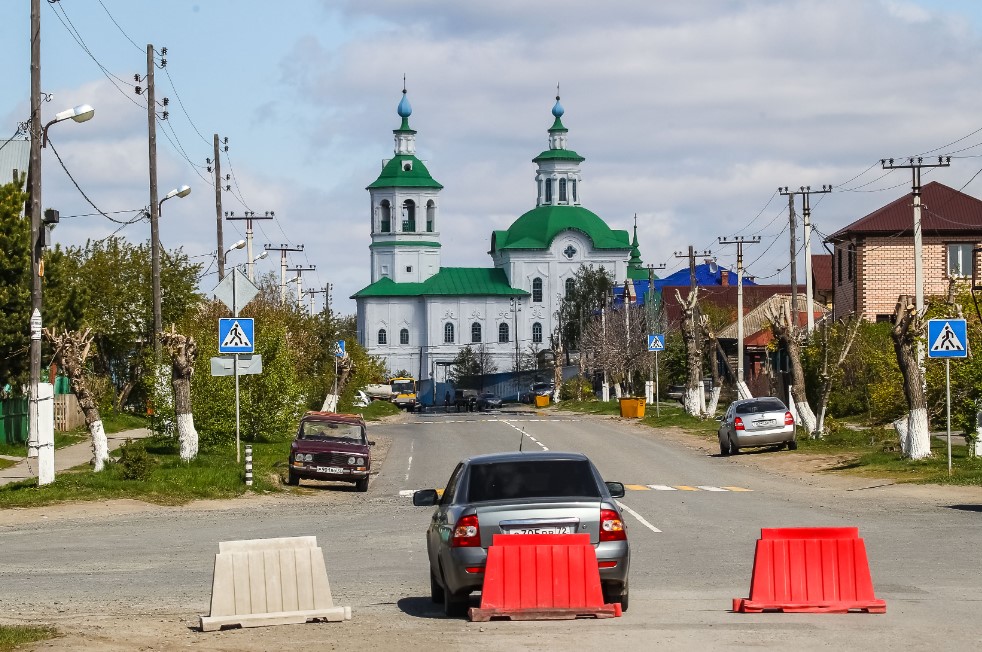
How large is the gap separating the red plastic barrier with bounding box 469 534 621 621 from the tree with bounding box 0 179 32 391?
3139 centimetres

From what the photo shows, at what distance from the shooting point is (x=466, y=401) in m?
99.9

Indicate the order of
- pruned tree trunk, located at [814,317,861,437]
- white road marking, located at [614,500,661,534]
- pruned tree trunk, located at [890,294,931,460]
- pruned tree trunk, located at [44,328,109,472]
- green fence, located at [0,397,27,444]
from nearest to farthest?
white road marking, located at [614,500,661,534], pruned tree trunk, located at [44,328,109,472], pruned tree trunk, located at [890,294,931,460], green fence, located at [0,397,27,444], pruned tree trunk, located at [814,317,861,437]

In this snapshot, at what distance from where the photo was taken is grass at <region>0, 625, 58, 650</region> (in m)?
11.2

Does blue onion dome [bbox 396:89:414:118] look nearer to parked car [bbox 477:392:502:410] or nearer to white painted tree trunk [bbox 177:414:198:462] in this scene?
parked car [bbox 477:392:502:410]

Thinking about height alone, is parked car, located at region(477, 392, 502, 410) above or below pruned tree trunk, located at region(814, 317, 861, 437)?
below

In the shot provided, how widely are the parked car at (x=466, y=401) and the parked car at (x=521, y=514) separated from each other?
3370 inches

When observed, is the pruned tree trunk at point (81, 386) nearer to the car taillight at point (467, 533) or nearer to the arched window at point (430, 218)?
the car taillight at point (467, 533)

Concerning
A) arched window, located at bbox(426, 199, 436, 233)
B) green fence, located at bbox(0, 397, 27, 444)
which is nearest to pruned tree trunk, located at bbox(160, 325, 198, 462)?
green fence, located at bbox(0, 397, 27, 444)

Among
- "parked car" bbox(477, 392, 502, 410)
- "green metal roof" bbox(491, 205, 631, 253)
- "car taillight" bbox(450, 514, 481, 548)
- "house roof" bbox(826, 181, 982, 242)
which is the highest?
"green metal roof" bbox(491, 205, 631, 253)

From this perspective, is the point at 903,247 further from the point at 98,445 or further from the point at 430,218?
the point at 430,218

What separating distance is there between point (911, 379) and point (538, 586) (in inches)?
936

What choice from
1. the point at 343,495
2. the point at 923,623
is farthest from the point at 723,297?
the point at 923,623

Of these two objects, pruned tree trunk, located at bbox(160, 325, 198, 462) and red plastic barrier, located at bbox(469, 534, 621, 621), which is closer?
red plastic barrier, located at bbox(469, 534, 621, 621)

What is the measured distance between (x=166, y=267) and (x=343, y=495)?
32.4m
